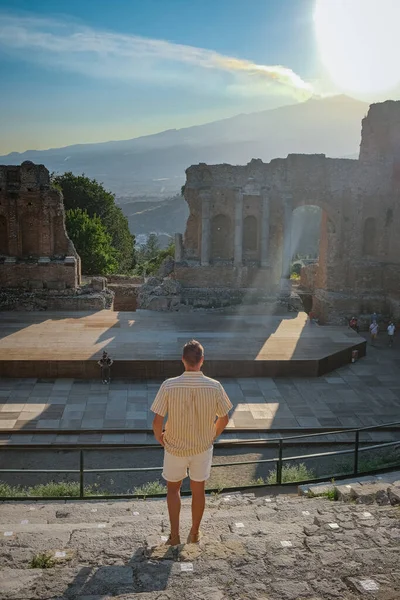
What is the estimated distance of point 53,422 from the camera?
13500 mm

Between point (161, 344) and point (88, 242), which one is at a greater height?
point (88, 242)

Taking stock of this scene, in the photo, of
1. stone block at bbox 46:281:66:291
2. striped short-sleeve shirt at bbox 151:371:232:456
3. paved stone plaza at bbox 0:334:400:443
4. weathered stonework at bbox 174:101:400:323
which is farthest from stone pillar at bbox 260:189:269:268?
striped short-sleeve shirt at bbox 151:371:232:456

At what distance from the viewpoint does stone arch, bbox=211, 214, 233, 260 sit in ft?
84.9

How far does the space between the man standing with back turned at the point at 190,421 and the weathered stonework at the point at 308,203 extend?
18.9 m

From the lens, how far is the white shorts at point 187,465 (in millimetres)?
5641

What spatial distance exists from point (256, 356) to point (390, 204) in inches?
480

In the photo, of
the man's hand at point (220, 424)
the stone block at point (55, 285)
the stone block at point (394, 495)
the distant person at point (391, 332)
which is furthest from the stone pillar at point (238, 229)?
the man's hand at point (220, 424)

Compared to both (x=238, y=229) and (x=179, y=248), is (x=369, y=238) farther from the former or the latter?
(x=179, y=248)

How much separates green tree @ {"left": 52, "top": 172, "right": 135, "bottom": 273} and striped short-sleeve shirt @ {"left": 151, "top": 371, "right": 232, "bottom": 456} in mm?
35927

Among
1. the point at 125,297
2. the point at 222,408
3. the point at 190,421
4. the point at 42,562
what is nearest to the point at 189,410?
the point at 190,421

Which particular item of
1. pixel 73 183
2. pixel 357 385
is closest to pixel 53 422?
pixel 357 385

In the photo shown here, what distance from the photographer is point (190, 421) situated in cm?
555

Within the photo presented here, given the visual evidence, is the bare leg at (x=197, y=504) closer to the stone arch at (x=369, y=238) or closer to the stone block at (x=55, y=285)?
the stone block at (x=55, y=285)

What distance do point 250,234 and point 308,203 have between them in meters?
2.89
